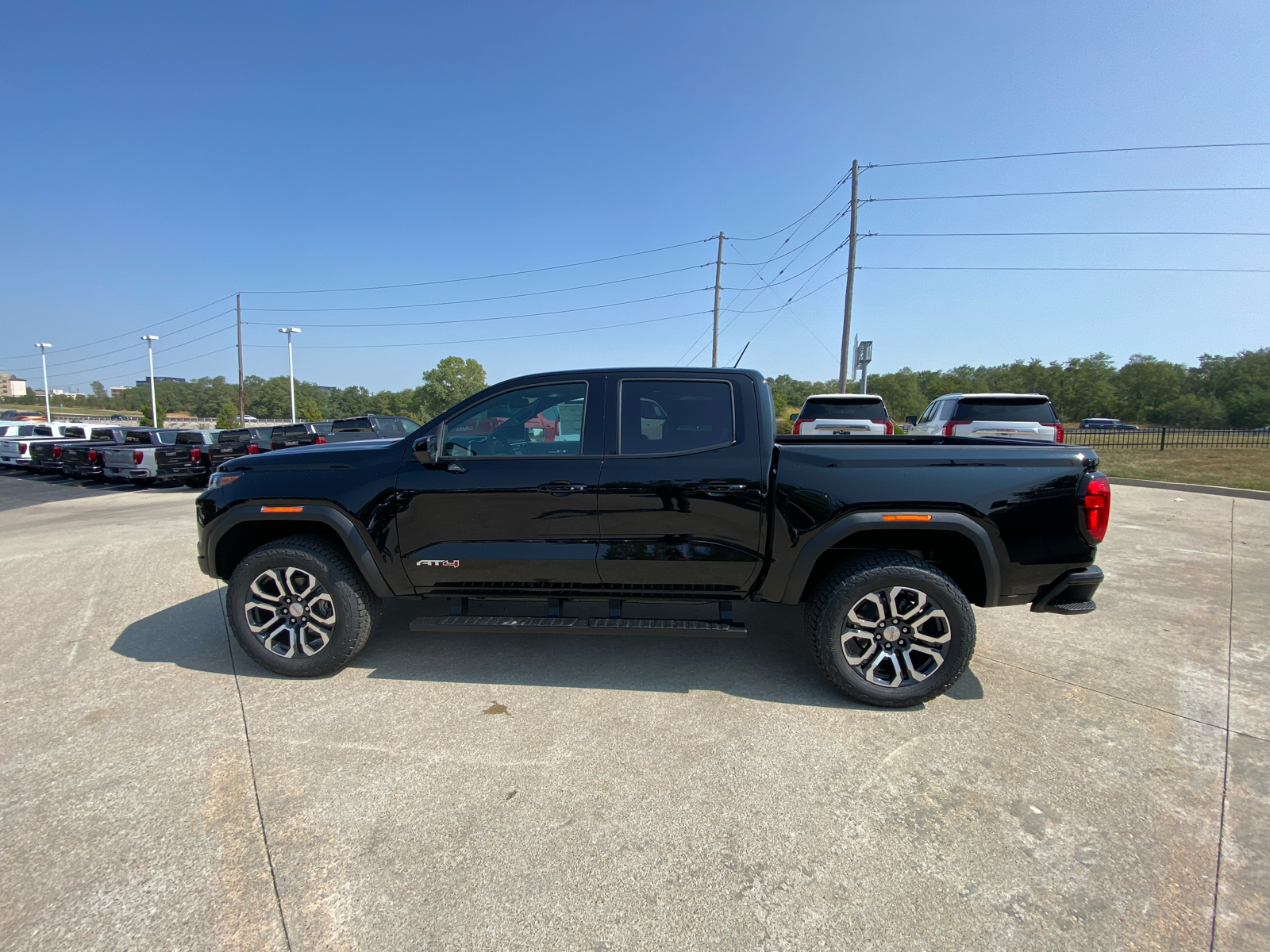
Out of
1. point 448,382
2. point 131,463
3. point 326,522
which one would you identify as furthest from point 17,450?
point 448,382

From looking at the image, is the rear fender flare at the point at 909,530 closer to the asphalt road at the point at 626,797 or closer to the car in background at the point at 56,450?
the asphalt road at the point at 626,797

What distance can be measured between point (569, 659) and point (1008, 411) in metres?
8.04

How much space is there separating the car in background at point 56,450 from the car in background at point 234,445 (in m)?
4.41

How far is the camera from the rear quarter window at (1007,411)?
8609 mm

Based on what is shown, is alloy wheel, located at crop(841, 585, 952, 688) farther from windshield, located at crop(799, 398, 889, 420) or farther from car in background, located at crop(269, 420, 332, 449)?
car in background, located at crop(269, 420, 332, 449)

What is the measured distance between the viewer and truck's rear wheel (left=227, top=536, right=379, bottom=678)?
11.3 feet

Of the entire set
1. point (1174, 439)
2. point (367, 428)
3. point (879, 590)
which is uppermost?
point (367, 428)

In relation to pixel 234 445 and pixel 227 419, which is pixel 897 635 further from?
pixel 227 419

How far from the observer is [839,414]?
10023 mm

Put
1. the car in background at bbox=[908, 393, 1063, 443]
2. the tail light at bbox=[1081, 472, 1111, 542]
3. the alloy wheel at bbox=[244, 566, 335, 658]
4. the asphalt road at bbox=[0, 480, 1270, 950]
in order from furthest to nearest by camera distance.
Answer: the car in background at bbox=[908, 393, 1063, 443], the alloy wheel at bbox=[244, 566, 335, 658], the tail light at bbox=[1081, 472, 1111, 542], the asphalt road at bbox=[0, 480, 1270, 950]

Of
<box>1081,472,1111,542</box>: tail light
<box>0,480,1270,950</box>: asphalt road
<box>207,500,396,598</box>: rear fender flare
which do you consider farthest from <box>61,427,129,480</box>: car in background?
<box>1081,472,1111,542</box>: tail light

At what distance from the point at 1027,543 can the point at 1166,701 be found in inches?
47.9

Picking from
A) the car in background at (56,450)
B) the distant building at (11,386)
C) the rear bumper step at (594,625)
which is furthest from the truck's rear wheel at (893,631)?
the distant building at (11,386)

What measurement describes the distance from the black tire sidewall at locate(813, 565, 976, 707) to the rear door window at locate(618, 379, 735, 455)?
3.43ft
